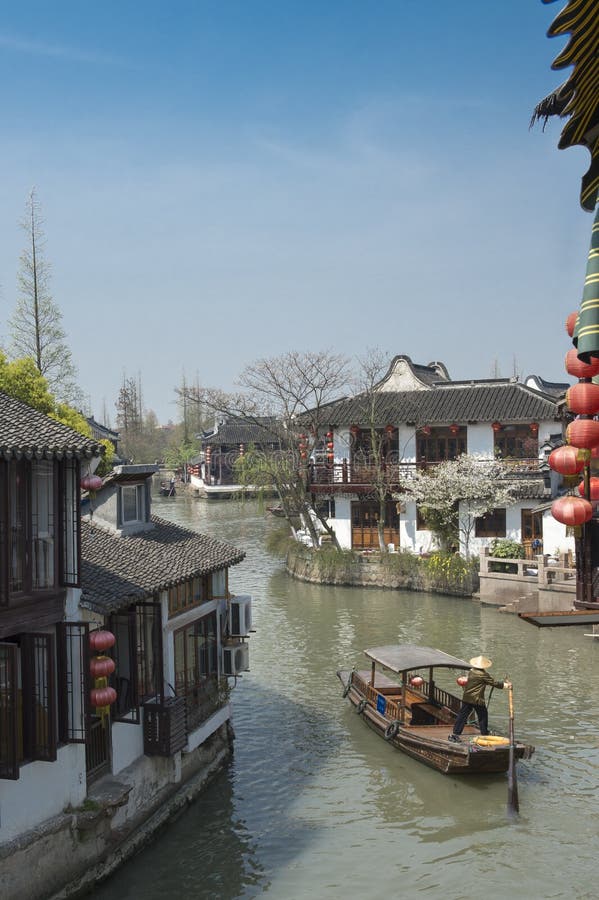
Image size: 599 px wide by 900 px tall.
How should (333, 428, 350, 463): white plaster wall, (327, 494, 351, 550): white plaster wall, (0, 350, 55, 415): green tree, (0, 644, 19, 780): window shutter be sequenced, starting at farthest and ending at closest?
(333, 428, 350, 463): white plaster wall, (327, 494, 351, 550): white plaster wall, (0, 350, 55, 415): green tree, (0, 644, 19, 780): window shutter

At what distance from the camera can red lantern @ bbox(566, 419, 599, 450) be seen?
7.20m

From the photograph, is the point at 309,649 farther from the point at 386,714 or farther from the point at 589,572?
the point at 589,572

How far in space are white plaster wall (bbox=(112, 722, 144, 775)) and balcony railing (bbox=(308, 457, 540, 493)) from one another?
23.6 m

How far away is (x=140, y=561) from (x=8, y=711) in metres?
4.50

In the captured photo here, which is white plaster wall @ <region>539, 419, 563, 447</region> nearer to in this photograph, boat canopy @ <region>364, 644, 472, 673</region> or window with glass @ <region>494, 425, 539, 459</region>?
window with glass @ <region>494, 425, 539, 459</region>

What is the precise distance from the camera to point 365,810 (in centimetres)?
1468

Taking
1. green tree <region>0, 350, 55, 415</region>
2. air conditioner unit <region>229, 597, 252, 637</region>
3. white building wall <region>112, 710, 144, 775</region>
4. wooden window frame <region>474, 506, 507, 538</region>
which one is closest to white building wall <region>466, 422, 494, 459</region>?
wooden window frame <region>474, 506, 507, 538</region>

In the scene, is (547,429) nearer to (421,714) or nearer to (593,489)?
(421,714)

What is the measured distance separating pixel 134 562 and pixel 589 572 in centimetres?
821

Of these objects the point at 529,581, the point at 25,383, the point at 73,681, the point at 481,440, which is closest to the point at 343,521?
the point at 481,440

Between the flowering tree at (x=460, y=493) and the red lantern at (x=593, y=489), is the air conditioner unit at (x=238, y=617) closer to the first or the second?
the red lantern at (x=593, y=489)

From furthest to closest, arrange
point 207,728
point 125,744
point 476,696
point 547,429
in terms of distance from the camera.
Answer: point 547,429
point 476,696
point 207,728
point 125,744

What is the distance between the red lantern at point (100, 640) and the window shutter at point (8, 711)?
1.55 metres

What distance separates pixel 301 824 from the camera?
14180 millimetres
